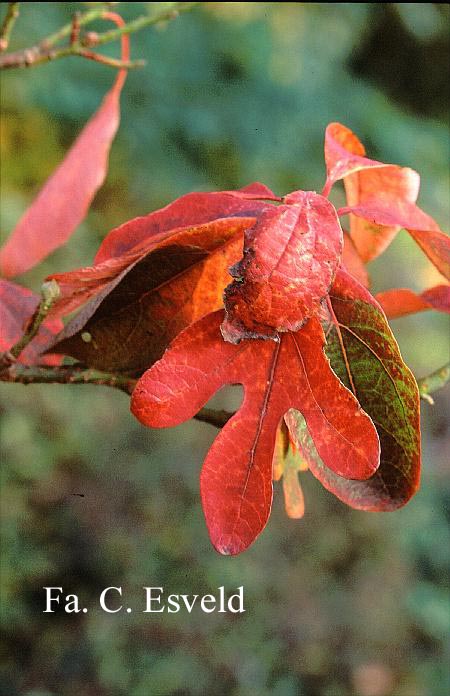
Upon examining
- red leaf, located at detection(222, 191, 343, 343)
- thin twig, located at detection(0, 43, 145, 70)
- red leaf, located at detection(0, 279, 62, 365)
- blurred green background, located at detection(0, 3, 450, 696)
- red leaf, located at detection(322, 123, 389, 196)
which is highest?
red leaf, located at detection(322, 123, 389, 196)

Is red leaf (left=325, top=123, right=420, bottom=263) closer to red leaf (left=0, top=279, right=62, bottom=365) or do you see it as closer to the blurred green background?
red leaf (left=0, top=279, right=62, bottom=365)

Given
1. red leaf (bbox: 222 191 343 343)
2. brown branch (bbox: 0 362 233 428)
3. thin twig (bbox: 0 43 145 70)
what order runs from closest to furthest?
red leaf (bbox: 222 191 343 343)
brown branch (bbox: 0 362 233 428)
thin twig (bbox: 0 43 145 70)

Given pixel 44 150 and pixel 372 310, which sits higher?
pixel 372 310

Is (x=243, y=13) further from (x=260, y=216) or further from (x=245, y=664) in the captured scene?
(x=260, y=216)

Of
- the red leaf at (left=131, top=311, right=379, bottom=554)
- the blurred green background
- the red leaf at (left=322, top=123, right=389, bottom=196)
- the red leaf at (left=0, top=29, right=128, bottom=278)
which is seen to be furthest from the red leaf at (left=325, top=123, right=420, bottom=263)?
the blurred green background

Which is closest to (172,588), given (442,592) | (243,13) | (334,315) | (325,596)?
(325,596)

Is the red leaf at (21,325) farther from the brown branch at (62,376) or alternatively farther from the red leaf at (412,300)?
the red leaf at (412,300)
